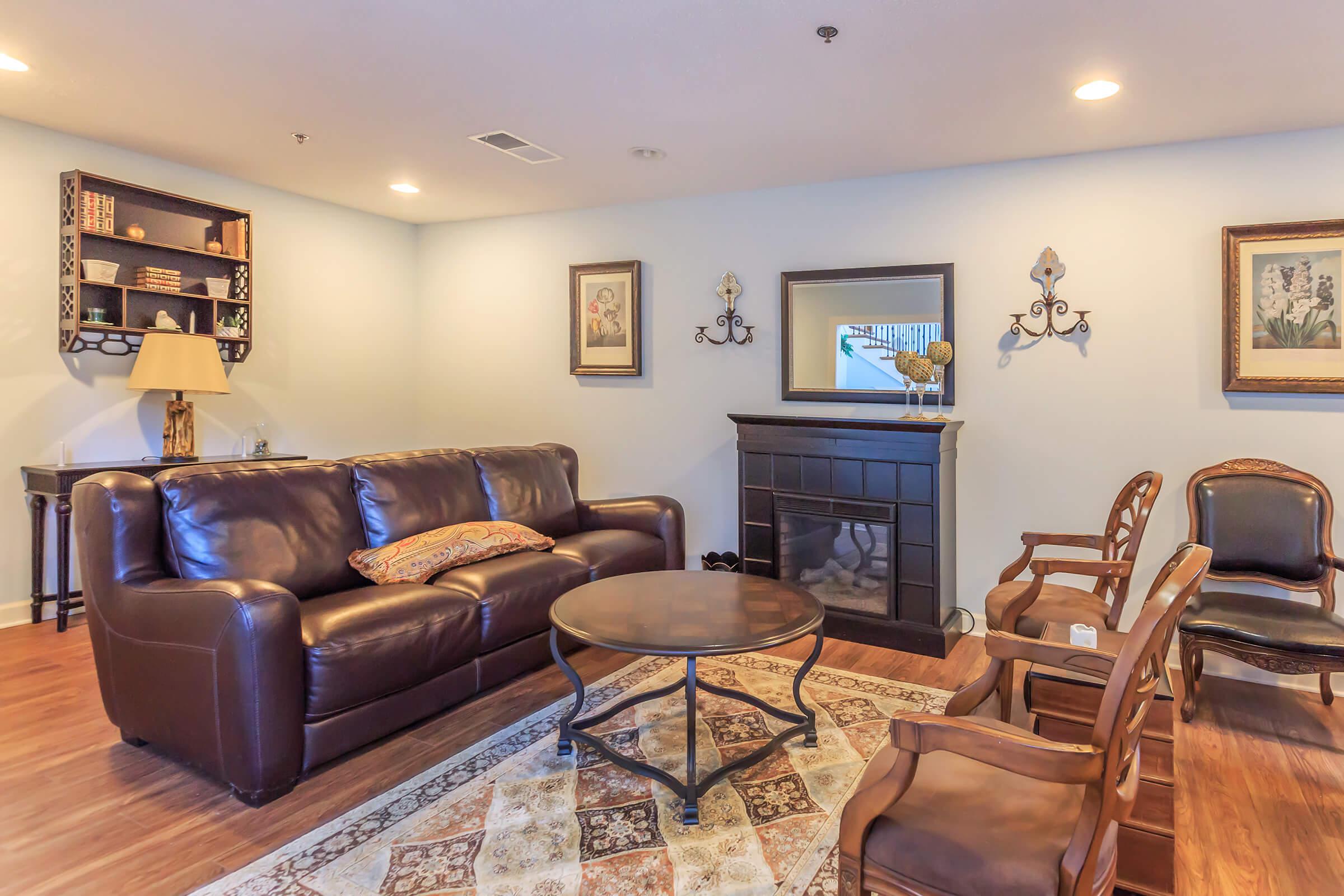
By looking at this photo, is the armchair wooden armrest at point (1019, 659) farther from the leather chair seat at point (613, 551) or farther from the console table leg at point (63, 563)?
the console table leg at point (63, 563)

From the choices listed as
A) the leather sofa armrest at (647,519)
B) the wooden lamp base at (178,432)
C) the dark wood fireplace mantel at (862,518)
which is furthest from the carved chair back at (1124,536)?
the wooden lamp base at (178,432)

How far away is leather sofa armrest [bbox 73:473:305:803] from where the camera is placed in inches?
86.4

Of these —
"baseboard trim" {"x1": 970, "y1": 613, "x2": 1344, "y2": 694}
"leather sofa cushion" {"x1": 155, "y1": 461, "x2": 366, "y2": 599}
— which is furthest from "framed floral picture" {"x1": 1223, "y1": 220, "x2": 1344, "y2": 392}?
"leather sofa cushion" {"x1": 155, "y1": 461, "x2": 366, "y2": 599}

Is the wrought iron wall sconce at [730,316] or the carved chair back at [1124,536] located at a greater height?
the wrought iron wall sconce at [730,316]

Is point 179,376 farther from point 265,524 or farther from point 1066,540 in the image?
point 1066,540

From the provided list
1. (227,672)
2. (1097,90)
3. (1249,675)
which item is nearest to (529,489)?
(227,672)

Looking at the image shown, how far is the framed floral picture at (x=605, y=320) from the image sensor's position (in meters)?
→ 5.06

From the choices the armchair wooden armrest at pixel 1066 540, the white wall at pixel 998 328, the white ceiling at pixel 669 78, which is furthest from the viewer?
the white wall at pixel 998 328

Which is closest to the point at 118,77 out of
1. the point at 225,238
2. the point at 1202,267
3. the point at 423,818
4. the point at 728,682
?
the point at 225,238

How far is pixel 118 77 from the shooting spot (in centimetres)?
307

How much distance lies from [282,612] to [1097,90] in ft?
11.6

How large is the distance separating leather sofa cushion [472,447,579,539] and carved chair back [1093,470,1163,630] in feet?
8.50

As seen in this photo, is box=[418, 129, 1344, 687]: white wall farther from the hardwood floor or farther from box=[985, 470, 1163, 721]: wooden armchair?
the hardwood floor

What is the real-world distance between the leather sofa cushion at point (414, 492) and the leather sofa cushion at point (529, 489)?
0.26ft
